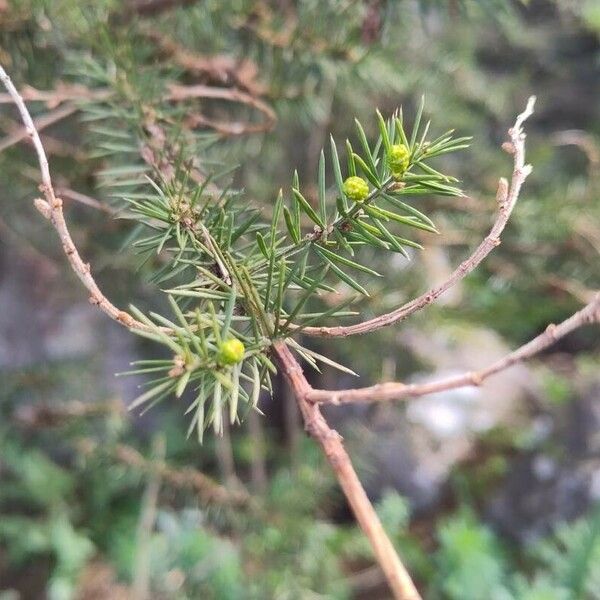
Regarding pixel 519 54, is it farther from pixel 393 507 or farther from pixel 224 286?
pixel 224 286

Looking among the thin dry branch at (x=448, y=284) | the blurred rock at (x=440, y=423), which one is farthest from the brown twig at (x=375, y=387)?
the blurred rock at (x=440, y=423)

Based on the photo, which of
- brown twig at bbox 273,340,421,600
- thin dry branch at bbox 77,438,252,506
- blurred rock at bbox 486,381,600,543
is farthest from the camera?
blurred rock at bbox 486,381,600,543

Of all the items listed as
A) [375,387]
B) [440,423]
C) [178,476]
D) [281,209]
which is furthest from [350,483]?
[440,423]

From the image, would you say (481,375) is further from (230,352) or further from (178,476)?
(178,476)

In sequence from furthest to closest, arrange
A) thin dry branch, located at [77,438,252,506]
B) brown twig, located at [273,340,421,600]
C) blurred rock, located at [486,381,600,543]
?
1. blurred rock, located at [486,381,600,543]
2. thin dry branch, located at [77,438,252,506]
3. brown twig, located at [273,340,421,600]

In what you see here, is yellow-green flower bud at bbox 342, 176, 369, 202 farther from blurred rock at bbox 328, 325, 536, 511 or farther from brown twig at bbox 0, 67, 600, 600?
blurred rock at bbox 328, 325, 536, 511

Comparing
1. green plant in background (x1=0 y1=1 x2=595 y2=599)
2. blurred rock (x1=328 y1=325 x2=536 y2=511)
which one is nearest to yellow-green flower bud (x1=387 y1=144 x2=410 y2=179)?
green plant in background (x1=0 y1=1 x2=595 y2=599)

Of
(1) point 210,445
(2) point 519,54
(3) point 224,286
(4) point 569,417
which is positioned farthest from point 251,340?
(2) point 519,54
